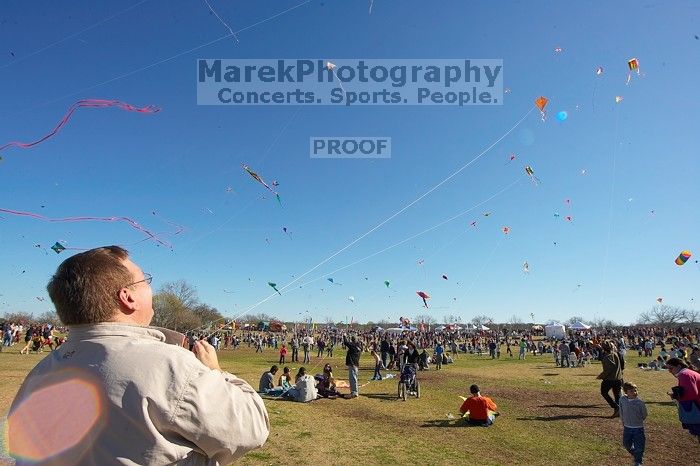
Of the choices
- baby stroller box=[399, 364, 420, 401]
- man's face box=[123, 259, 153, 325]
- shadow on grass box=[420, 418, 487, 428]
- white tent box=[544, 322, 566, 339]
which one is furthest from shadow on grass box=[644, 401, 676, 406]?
white tent box=[544, 322, 566, 339]

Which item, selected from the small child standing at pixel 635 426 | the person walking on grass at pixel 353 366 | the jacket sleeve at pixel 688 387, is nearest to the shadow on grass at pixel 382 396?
the person walking on grass at pixel 353 366

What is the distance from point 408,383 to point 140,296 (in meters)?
14.6

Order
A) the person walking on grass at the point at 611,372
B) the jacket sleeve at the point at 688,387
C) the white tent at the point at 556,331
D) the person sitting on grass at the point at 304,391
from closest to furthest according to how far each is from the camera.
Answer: the jacket sleeve at the point at 688,387 < the person walking on grass at the point at 611,372 < the person sitting on grass at the point at 304,391 < the white tent at the point at 556,331

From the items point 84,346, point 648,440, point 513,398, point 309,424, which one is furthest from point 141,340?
point 513,398

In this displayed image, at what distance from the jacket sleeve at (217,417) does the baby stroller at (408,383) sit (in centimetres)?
1383

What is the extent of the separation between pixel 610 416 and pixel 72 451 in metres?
14.2

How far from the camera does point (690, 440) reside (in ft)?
31.7

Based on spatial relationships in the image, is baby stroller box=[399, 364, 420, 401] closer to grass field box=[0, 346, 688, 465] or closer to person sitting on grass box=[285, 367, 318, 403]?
grass field box=[0, 346, 688, 465]

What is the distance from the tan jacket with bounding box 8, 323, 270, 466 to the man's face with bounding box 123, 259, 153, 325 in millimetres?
122

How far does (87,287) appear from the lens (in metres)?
1.62

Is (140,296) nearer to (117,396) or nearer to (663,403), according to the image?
(117,396)

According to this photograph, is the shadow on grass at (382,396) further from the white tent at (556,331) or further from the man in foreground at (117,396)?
the white tent at (556,331)

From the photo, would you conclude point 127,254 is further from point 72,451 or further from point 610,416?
point 610,416

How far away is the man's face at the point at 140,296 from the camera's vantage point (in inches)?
66.2
